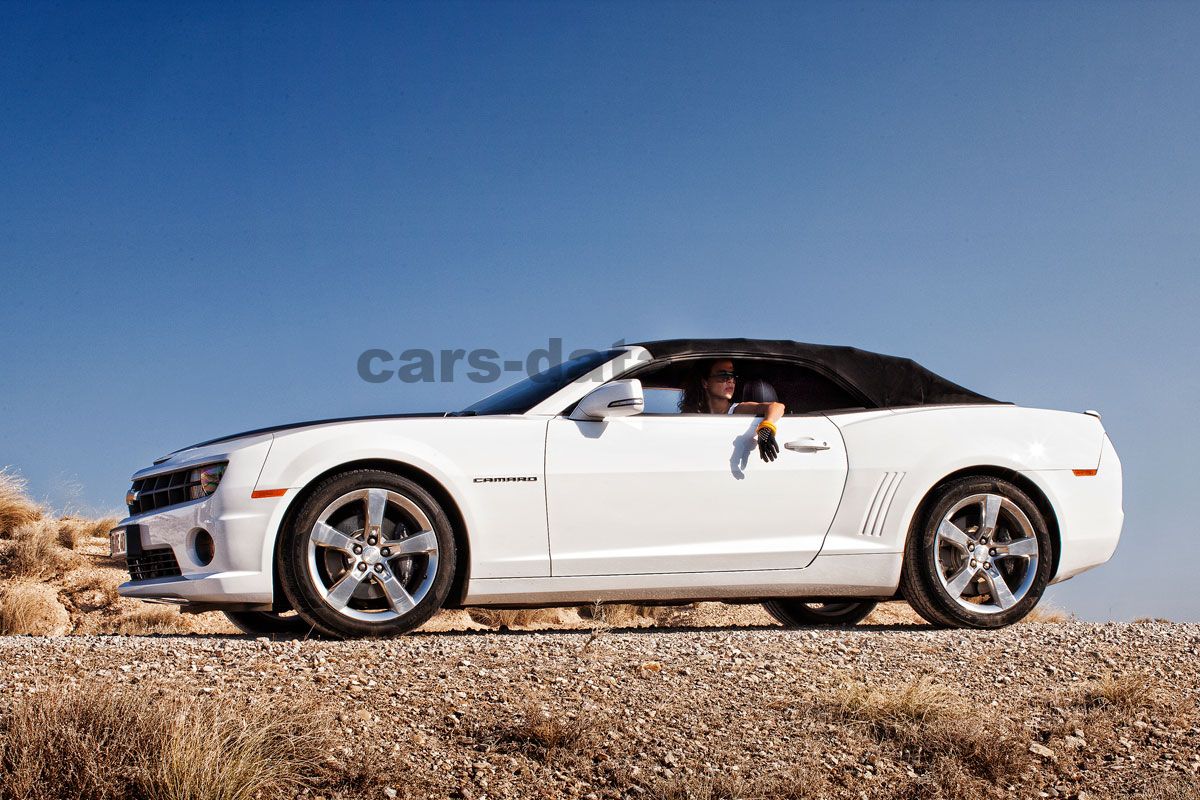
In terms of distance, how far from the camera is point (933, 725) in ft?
16.5

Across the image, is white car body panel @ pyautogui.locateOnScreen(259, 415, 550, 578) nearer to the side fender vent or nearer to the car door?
the car door

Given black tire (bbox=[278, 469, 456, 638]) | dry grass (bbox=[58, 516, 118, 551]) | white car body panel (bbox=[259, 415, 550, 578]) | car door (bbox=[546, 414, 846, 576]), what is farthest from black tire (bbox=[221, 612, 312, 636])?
dry grass (bbox=[58, 516, 118, 551])

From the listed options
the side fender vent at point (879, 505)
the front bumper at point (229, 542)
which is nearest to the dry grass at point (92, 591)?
the front bumper at point (229, 542)

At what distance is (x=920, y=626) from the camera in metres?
7.25

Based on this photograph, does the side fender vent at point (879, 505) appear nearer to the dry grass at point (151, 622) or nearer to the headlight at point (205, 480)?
the headlight at point (205, 480)

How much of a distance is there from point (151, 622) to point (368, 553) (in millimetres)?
9395

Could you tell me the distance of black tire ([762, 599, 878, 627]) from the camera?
8430 millimetres

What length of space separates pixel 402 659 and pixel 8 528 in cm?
1307

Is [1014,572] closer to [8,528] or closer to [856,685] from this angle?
[856,685]

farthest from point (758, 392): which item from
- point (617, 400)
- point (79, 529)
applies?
point (79, 529)

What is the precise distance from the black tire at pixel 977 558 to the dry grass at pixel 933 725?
4.94 feet

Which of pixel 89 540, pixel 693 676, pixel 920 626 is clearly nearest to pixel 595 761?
pixel 693 676

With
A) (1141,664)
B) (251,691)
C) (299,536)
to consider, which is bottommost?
(1141,664)

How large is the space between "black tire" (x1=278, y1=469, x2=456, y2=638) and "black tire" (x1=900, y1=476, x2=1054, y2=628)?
2.97 meters
